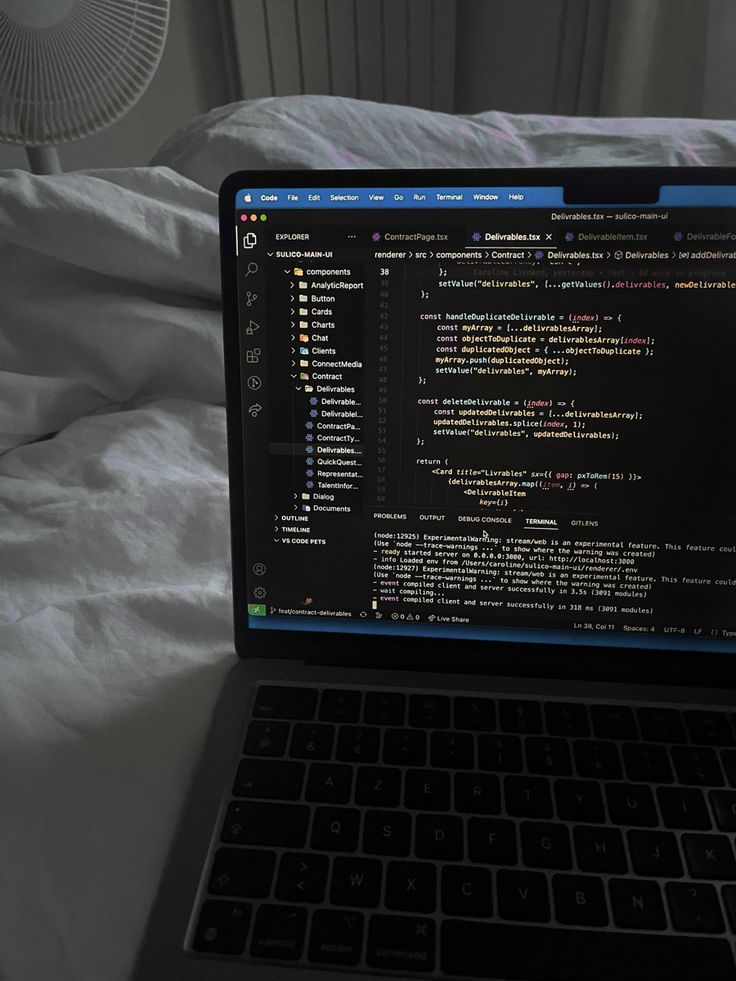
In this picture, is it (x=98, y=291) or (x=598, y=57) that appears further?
(x=598, y=57)

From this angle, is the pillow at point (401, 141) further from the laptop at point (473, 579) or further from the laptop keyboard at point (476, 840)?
the laptop keyboard at point (476, 840)

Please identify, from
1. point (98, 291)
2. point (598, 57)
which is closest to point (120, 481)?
point (98, 291)

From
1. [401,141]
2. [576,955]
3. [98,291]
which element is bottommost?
[576,955]

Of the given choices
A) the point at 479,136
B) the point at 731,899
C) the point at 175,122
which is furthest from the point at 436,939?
the point at 175,122

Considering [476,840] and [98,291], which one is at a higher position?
[98,291]

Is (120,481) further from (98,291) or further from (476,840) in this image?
(476,840)

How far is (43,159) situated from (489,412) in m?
0.82

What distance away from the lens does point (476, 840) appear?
1.28 ft

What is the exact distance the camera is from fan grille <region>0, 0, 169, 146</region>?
0.86 meters

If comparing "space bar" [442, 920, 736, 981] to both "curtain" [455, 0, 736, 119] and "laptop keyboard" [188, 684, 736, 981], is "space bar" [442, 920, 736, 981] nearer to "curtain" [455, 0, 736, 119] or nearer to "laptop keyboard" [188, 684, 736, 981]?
"laptop keyboard" [188, 684, 736, 981]

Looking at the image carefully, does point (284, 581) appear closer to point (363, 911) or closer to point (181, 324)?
point (363, 911)

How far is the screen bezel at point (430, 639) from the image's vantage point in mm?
427

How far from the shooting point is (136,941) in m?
0.37

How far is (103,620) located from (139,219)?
0.43 m
